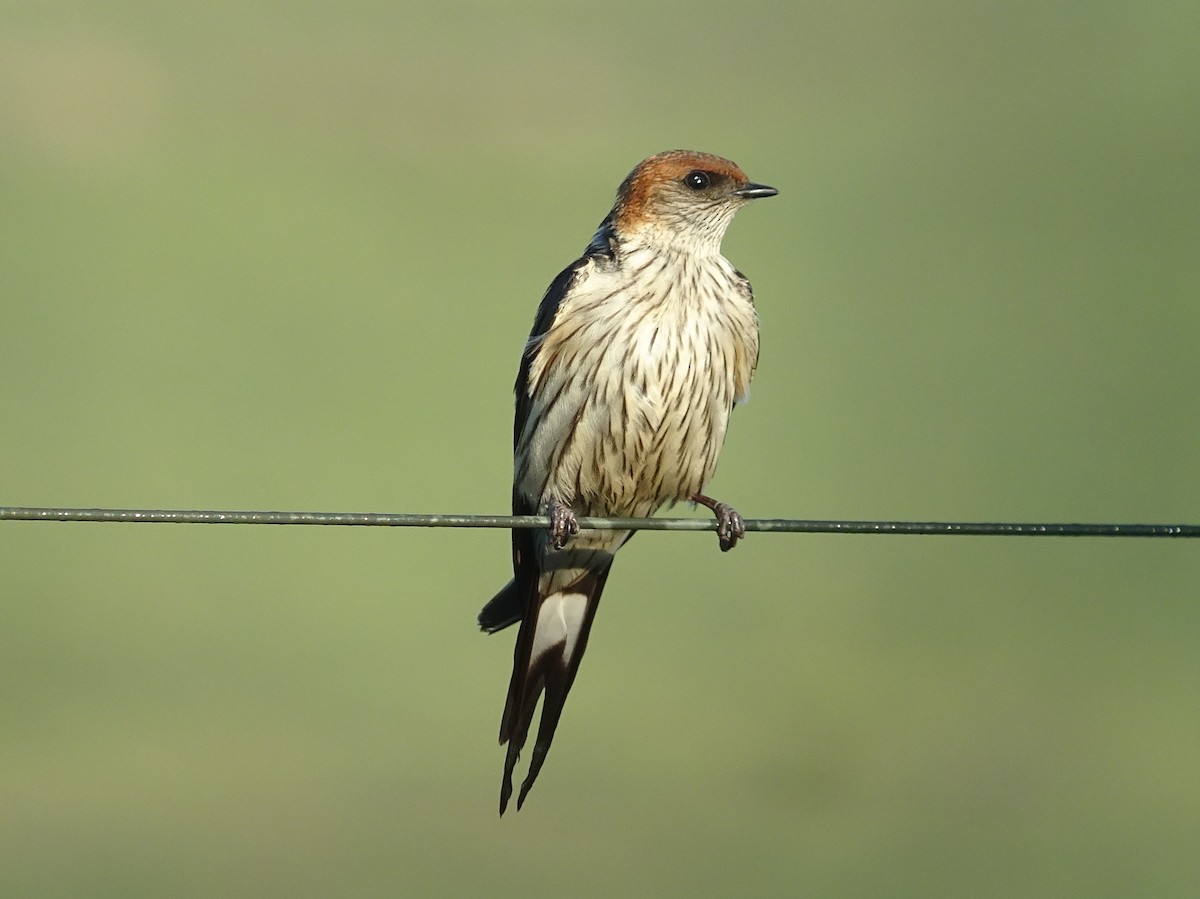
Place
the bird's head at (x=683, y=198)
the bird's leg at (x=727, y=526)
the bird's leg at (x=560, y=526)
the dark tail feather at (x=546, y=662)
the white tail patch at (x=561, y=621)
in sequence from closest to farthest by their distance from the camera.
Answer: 1. the bird's leg at (x=727, y=526)
2. the bird's leg at (x=560, y=526)
3. the dark tail feather at (x=546, y=662)
4. the bird's head at (x=683, y=198)
5. the white tail patch at (x=561, y=621)

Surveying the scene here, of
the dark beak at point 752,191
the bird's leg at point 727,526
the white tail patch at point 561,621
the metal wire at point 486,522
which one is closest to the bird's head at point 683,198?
the dark beak at point 752,191

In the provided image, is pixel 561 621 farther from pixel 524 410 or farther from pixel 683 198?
pixel 683 198

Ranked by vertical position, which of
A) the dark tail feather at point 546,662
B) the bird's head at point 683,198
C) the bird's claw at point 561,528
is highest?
the bird's head at point 683,198

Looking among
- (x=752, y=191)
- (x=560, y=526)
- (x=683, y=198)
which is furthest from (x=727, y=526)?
(x=752, y=191)

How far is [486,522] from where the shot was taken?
3377 mm

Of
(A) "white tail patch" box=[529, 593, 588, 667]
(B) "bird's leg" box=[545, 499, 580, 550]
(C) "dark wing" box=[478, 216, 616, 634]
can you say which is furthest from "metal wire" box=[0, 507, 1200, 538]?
A: (A) "white tail patch" box=[529, 593, 588, 667]

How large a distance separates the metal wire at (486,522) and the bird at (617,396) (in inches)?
48.2

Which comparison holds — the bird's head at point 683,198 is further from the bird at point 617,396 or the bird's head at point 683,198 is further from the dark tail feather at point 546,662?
the dark tail feather at point 546,662

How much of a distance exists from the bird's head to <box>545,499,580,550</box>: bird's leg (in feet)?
3.19

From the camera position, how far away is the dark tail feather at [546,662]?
510cm

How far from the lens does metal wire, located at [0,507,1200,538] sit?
319 cm

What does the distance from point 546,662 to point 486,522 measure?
2.03 meters

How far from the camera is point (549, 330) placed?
16.4ft

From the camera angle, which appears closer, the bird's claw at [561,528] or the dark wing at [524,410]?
the bird's claw at [561,528]
